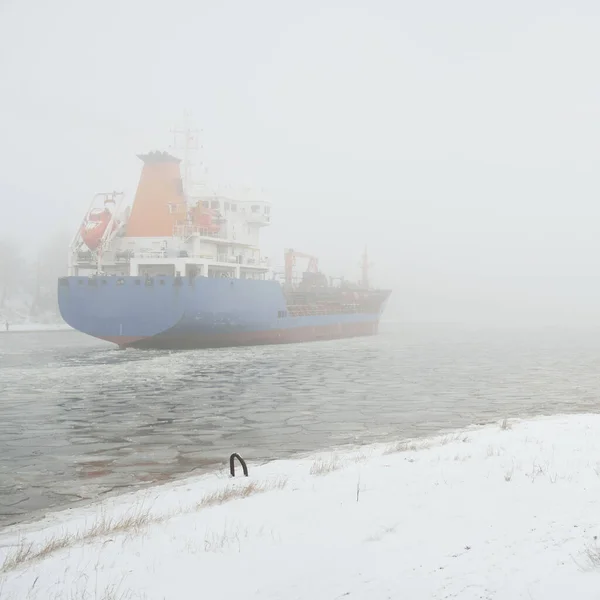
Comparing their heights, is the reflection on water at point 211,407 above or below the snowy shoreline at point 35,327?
above

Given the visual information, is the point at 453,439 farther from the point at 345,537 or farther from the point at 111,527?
the point at 111,527

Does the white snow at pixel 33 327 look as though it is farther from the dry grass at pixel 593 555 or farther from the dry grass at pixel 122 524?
the dry grass at pixel 593 555

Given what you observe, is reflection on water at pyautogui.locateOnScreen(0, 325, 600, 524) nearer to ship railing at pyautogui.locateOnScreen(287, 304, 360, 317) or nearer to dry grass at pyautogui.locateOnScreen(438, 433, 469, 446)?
dry grass at pyautogui.locateOnScreen(438, 433, 469, 446)

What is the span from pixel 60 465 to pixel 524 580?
26.8 feet

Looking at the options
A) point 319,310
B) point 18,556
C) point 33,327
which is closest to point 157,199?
point 319,310

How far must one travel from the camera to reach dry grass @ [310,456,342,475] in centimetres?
852

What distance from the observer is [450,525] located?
5621 mm

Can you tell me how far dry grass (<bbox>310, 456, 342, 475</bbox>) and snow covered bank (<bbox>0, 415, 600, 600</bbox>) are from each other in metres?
0.06

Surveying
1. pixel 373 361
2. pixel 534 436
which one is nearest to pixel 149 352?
pixel 373 361

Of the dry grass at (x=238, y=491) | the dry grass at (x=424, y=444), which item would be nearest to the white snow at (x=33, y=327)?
the dry grass at (x=424, y=444)

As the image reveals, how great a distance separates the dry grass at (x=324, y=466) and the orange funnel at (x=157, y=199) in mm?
29159

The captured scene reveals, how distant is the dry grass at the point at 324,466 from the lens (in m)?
8.52

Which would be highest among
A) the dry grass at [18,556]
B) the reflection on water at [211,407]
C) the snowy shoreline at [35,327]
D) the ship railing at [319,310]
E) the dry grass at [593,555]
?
the ship railing at [319,310]

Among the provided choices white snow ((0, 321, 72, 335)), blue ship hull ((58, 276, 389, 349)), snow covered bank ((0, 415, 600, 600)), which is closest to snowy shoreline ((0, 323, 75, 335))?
white snow ((0, 321, 72, 335))
